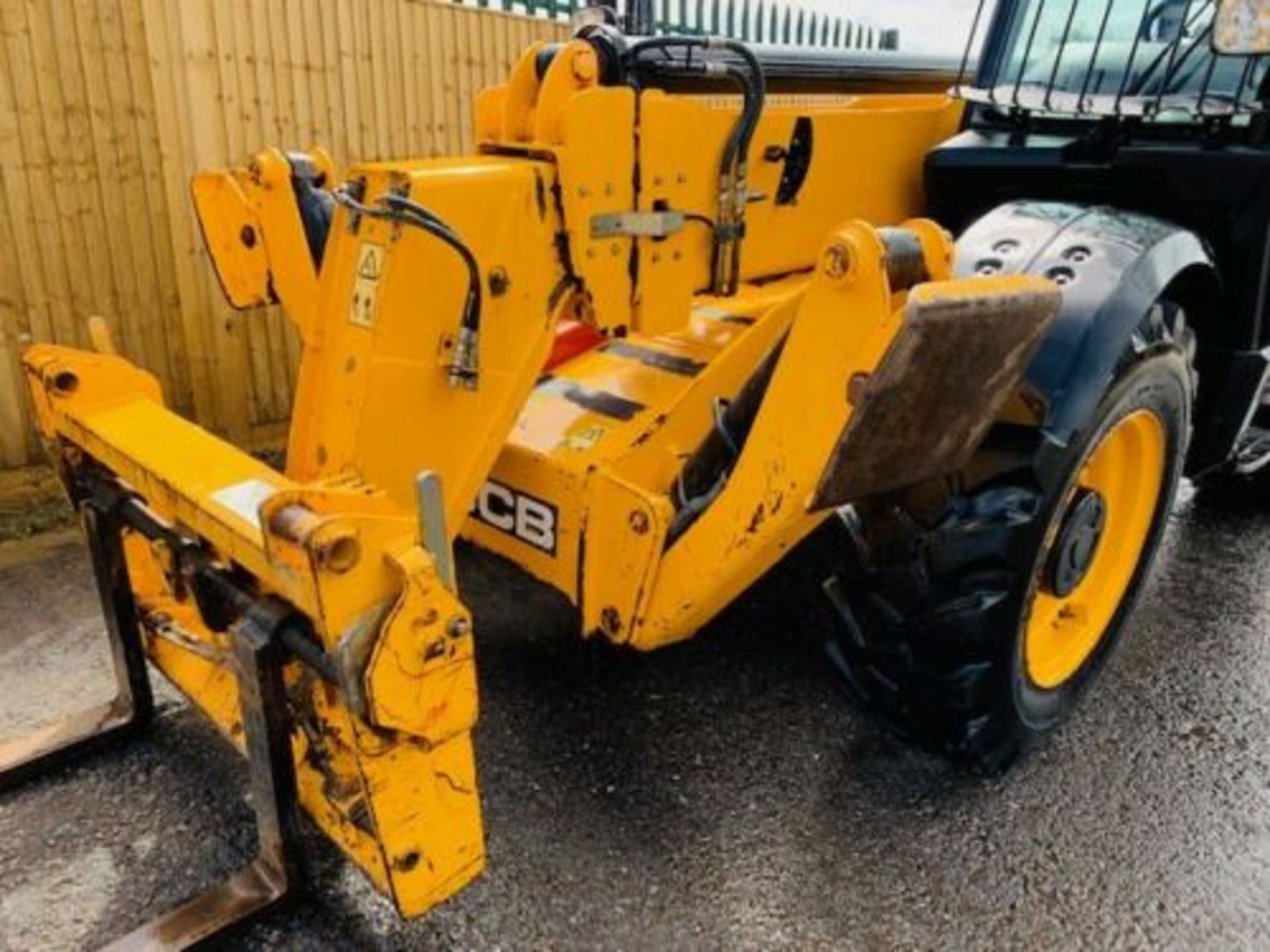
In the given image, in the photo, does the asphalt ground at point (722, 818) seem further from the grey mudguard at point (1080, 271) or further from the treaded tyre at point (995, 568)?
the grey mudguard at point (1080, 271)

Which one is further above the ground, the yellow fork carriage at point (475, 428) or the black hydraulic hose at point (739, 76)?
the black hydraulic hose at point (739, 76)

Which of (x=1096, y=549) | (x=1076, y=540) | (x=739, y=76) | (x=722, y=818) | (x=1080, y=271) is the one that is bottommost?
(x=722, y=818)

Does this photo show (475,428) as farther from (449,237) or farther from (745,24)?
(745,24)

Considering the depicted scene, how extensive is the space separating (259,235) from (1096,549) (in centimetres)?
244

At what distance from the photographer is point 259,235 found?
283 cm

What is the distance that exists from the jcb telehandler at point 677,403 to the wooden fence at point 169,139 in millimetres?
1812

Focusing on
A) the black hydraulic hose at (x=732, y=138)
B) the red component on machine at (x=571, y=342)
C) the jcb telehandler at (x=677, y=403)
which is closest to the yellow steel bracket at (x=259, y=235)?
the jcb telehandler at (x=677, y=403)

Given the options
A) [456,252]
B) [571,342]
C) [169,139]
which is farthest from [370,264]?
[169,139]

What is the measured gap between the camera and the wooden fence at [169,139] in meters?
4.11

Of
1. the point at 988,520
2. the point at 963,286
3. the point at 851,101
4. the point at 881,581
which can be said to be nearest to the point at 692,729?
the point at 881,581

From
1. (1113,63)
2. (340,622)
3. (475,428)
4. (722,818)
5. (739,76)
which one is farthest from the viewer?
(1113,63)

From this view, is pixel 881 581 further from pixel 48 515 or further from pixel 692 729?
pixel 48 515

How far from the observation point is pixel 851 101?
132 inches

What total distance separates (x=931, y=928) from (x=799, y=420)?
3.83 feet
